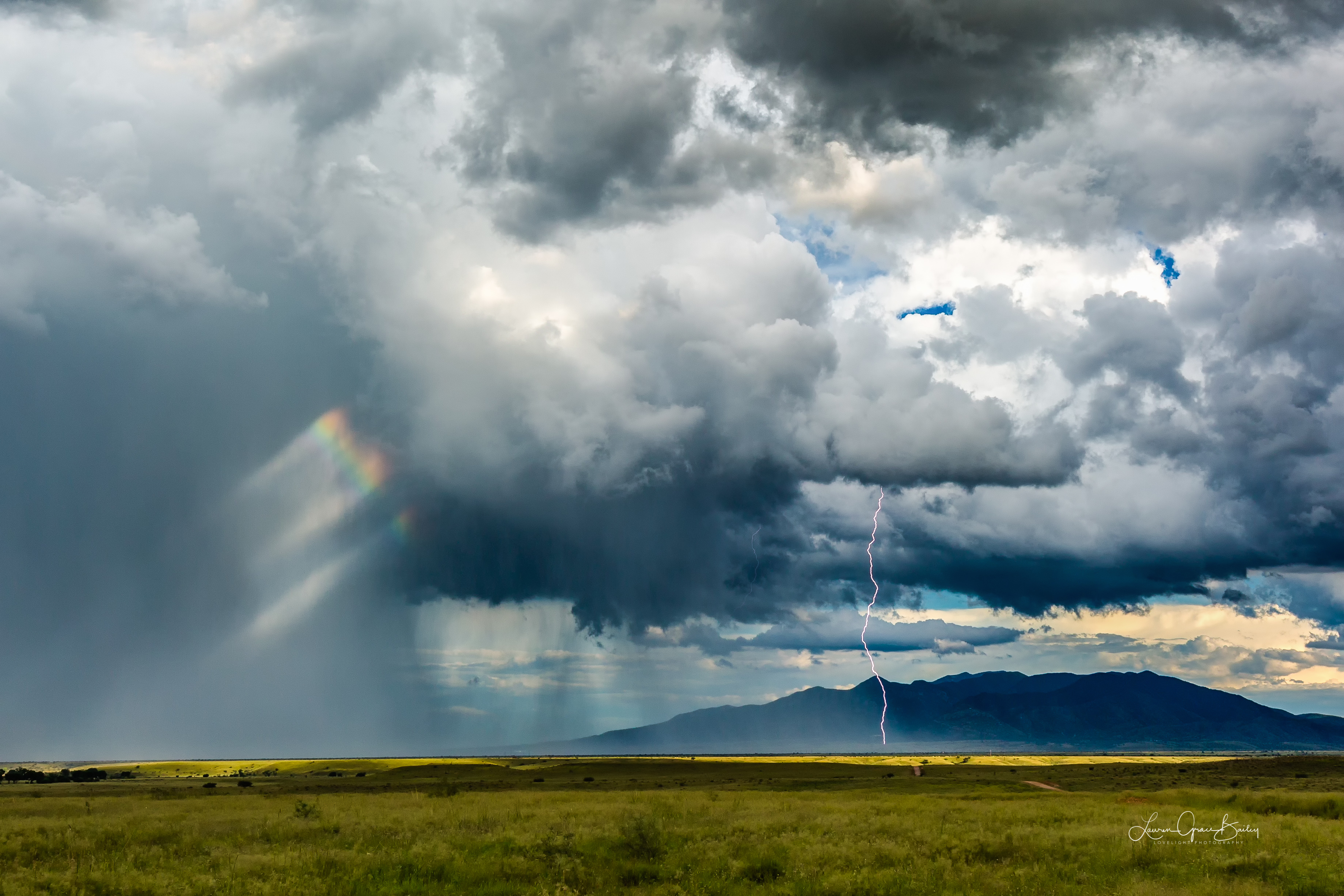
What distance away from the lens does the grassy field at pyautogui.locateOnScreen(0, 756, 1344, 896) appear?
31.2 metres

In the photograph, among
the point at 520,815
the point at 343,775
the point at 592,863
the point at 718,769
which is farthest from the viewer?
the point at 718,769

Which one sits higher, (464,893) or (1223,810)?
(464,893)

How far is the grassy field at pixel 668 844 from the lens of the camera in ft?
102

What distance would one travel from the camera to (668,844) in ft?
127

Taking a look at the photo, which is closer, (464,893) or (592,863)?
(464,893)

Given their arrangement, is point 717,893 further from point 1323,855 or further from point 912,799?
point 912,799

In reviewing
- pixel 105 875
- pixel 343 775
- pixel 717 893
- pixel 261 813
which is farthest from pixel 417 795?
pixel 343 775

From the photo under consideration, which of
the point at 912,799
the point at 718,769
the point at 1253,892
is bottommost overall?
the point at 718,769

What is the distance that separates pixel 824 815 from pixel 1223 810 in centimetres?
2585

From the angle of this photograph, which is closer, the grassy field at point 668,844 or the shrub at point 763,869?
the grassy field at point 668,844

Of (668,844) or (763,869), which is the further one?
(668,844)

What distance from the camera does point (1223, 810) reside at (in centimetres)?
5400

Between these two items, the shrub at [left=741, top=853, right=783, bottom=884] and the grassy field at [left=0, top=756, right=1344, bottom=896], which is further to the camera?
the shrub at [left=741, top=853, right=783, bottom=884]

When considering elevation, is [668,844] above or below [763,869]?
below
